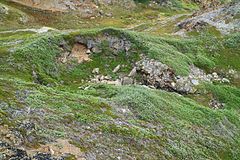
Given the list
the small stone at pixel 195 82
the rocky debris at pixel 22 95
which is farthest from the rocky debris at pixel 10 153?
the small stone at pixel 195 82

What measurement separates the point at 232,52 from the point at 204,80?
10.3 m

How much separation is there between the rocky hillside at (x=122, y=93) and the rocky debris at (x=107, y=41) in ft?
0.38

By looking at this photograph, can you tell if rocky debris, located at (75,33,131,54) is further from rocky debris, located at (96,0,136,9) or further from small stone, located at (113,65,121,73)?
rocky debris, located at (96,0,136,9)

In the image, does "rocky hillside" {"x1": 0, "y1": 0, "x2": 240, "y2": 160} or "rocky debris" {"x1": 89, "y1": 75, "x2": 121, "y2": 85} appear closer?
"rocky hillside" {"x1": 0, "y1": 0, "x2": 240, "y2": 160}

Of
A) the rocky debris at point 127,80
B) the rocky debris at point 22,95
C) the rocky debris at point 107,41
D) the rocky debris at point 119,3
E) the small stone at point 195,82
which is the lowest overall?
the rocky debris at point 119,3

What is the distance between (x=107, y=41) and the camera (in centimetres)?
4569

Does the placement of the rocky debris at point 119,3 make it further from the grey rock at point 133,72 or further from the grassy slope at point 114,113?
the grey rock at point 133,72

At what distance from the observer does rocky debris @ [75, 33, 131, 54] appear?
44.6 metres

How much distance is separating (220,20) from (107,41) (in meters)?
27.1

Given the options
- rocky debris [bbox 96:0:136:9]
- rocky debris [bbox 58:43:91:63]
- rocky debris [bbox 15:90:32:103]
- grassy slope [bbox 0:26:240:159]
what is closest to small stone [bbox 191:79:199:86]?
grassy slope [bbox 0:26:240:159]

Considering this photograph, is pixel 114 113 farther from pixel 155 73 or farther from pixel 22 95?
pixel 155 73

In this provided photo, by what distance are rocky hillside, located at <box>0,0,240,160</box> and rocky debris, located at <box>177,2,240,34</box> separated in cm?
17

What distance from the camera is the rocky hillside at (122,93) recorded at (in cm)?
2391

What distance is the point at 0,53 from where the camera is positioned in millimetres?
37062
